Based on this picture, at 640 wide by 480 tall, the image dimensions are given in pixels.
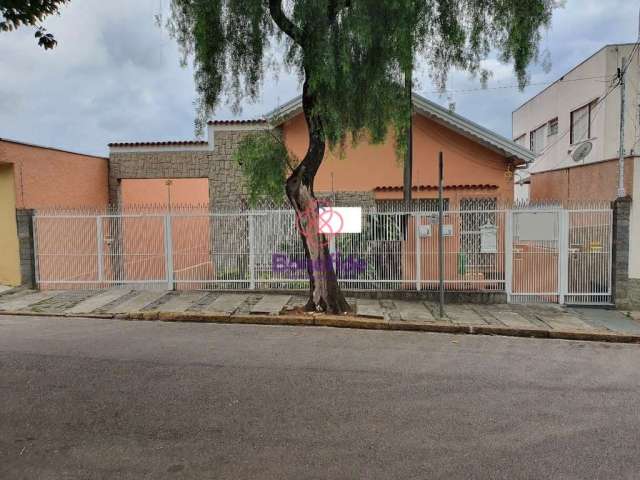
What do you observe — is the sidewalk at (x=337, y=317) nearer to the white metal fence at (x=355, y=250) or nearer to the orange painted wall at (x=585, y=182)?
the white metal fence at (x=355, y=250)

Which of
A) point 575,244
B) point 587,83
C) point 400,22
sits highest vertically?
point 587,83

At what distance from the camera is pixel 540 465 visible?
3.45 metres

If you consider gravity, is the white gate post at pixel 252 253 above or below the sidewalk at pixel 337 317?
above

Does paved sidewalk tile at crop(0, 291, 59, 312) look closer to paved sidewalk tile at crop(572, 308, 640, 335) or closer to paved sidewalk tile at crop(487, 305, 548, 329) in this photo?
paved sidewalk tile at crop(487, 305, 548, 329)

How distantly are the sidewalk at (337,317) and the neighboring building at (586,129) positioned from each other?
3.30 meters

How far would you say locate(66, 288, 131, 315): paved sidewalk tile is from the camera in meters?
9.20

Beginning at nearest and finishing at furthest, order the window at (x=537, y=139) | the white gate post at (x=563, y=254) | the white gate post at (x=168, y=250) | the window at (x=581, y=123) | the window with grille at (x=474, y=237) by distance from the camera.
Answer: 1. the white gate post at (x=563, y=254)
2. the window with grille at (x=474, y=237)
3. the white gate post at (x=168, y=250)
4. the window at (x=581, y=123)
5. the window at (x=537, y=139)

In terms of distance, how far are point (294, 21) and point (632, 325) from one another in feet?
25.4

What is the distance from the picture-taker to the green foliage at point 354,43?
7238 millimetres

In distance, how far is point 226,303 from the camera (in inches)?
382

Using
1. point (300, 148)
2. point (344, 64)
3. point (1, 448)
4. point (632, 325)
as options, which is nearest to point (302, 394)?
point (1, 448)

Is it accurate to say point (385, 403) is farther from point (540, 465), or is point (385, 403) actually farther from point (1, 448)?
point (1, 448)

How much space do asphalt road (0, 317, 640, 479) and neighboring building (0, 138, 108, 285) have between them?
17.0 ft

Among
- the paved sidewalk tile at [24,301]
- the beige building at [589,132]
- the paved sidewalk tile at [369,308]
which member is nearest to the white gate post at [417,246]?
the paved sidewalk tile at [369,308]
